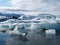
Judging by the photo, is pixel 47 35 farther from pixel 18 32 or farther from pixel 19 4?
pixel 19 4

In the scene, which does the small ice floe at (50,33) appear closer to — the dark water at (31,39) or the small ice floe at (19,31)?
the dark water at (31,39)

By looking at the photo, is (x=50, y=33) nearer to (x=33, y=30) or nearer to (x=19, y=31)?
(x=33, y=30)

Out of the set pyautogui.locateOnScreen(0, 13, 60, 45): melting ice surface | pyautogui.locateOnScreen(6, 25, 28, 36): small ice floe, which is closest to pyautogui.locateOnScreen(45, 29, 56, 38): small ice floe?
pyautogui.locateOnScreen(0, 13, 60, 45): melting ice surface

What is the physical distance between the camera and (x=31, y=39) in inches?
84.7

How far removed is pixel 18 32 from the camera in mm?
2162

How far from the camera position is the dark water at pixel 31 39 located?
210 cm

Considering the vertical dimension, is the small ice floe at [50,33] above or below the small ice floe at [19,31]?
below

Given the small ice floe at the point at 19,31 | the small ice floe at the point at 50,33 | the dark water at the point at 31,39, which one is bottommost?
the dark water at the point at 31,39

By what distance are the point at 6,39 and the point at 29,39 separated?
337mm

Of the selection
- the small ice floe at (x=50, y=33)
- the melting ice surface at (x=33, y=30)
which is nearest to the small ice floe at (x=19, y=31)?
the melting ice surface at (x=33, y=30)

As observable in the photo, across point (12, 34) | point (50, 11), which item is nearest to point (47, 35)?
point (50, 11)

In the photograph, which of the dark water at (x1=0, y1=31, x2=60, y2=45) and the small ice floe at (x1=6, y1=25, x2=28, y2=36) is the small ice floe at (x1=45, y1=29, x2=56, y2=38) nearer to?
the dark water at (x1=0, y1=31, x2=60, y2=45)

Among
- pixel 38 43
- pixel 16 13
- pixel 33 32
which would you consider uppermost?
pixel 16 13

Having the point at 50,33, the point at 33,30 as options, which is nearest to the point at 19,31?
the point at 33,30
